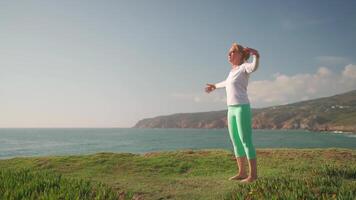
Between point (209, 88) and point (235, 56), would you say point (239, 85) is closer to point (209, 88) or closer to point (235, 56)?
point (235, 56)

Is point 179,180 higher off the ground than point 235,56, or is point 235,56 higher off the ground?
point 235,56

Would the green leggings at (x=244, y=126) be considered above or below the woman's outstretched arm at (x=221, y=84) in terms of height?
below

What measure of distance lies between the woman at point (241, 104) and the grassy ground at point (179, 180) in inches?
24.1

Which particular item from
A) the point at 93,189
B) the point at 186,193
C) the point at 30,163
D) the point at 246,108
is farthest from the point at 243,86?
the point at 30,163

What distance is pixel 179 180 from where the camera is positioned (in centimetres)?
827

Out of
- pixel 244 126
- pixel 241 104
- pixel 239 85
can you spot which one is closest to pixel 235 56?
pixel 239 85

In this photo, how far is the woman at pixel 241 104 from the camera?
23.1ft

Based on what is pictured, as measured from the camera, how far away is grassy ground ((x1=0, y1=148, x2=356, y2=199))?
17.5ft

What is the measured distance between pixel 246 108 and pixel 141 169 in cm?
530

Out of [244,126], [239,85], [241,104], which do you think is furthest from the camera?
[239,85]

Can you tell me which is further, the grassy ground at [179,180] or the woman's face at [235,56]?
the woman's face at [235,56]

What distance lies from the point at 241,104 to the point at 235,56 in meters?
1.26

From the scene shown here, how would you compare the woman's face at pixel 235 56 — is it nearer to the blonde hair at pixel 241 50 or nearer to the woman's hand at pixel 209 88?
the blonde hair at pixel 241 50

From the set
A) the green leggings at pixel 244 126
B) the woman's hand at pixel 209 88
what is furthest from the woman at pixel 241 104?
the woman's hand at pixel 209 88
